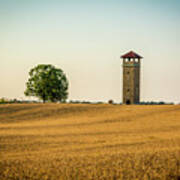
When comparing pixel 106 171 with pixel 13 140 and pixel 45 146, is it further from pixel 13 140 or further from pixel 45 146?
pixel 13 140

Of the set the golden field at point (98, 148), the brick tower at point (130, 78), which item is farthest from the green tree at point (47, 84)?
the golden field at point (98, 148)

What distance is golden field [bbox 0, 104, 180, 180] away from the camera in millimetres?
11148

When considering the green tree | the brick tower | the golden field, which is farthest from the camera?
the green tree

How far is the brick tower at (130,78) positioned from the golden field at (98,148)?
12849 mm

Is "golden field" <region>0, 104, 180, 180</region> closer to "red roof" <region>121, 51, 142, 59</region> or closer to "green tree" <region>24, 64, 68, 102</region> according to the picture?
"red roof" <region>121, 51, 142, 59</region>

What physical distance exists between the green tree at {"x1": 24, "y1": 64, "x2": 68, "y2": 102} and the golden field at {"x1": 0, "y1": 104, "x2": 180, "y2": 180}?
20.5m

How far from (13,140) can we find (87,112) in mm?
15042

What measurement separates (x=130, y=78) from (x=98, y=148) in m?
30.0

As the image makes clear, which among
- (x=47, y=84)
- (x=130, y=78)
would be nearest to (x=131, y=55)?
(x=130, y=78)

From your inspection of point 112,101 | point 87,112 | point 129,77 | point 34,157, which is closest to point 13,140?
point 34,157

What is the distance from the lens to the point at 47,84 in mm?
52312

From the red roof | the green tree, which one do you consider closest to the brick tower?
the red roof

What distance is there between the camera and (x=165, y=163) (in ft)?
40.0

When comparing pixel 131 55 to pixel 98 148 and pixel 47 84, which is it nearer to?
pixel 47 84
